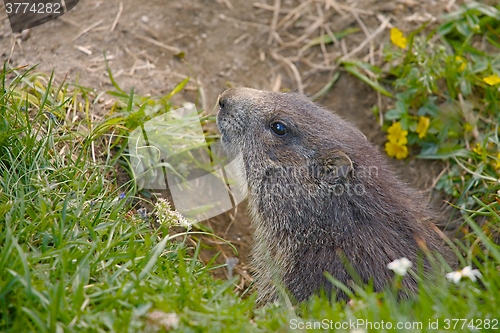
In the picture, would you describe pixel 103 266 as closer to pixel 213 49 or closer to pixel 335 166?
pixel 335 166

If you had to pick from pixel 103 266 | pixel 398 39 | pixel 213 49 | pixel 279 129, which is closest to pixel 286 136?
pixel 279 129

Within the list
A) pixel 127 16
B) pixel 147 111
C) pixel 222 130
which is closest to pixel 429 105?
pixel 222 130

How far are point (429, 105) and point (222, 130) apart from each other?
8.43 ft

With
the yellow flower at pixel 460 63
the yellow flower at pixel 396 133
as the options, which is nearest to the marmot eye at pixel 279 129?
the yellow flower at pixel 396 133

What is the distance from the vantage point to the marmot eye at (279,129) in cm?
493

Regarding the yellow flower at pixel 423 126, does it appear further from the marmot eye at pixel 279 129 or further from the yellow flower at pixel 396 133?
the marmot eye at pixel 279 129

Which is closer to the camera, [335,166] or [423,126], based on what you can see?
[335,166]

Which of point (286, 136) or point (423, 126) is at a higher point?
point (286, 136)

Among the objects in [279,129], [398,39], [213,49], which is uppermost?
[279,129]

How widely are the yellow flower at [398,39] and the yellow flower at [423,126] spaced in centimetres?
88

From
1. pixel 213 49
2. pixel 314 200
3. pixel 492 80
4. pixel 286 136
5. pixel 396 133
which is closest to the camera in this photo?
pixel 314 200

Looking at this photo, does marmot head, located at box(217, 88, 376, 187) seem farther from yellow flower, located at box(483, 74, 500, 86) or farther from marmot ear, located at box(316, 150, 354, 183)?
yellow flower, located at box(483, 74, 500, 86)

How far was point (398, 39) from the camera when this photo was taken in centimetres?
647

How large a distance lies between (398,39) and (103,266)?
14.5 ft
